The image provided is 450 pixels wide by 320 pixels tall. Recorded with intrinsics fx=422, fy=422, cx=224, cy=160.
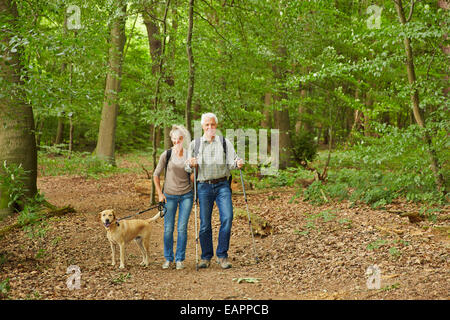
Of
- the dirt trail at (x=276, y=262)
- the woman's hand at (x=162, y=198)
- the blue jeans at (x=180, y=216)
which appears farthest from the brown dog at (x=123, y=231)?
the woman's hand at (x=162, y=198)

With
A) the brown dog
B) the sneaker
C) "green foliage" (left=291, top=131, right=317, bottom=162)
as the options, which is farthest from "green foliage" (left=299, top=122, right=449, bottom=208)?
"green foliage" (left=291, top=131, right=317, bottom=162)

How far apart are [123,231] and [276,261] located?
2.35 metres

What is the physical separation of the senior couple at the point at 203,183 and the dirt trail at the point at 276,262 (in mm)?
470

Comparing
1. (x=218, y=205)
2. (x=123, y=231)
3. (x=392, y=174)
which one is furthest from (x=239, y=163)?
(x=392, y=174)

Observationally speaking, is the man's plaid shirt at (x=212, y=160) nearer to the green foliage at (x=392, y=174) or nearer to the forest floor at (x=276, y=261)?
the forest floor at (x=276, y=261)

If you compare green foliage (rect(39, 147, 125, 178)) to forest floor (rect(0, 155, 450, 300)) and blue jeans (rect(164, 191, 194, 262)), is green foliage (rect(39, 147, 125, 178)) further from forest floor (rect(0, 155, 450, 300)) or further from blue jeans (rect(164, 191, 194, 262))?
blue jeans (rect(164, 191, 194, 262))

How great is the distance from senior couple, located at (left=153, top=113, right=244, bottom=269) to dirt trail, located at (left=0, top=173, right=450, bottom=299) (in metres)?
0.47

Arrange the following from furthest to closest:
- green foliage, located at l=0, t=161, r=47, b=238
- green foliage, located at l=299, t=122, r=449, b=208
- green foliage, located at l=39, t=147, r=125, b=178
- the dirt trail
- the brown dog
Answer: green foliage, located at l=39, t=147, r=125, b=178
green foliage, located at l=299, t=122, r=449, b=208
green foliage, located at l=0, t=161, r=47, b=238
the brown dog
the dirt trail

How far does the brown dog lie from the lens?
5.81 m

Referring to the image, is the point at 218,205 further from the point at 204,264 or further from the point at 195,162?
the point at 204,264

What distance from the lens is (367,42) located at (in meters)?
12.2
